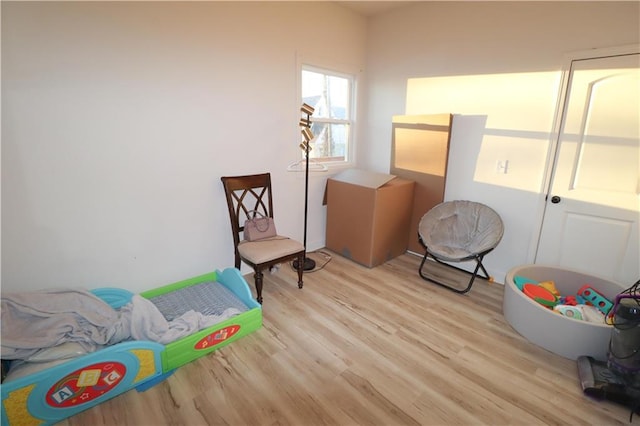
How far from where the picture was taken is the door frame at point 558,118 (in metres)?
2.20

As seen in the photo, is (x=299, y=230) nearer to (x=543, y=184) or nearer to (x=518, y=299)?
(x=518, y=299)

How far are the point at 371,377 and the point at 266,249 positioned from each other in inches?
47.4

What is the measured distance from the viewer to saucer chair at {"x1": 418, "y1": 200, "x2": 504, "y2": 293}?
2.71 metres

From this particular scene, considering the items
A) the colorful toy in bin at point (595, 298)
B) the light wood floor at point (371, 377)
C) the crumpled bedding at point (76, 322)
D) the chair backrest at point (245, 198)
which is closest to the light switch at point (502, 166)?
the colorful toy in bin at point (595, 298)

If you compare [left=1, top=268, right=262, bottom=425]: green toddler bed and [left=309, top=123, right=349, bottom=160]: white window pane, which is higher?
[left=309, top=123, right=349, bottom=160]: white window pane

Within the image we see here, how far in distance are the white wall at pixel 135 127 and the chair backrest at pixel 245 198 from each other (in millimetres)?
130

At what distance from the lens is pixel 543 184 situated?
2637 mm

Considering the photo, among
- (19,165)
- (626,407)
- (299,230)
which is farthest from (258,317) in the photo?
(626,407)

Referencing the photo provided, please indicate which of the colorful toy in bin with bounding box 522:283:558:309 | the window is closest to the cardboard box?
the window

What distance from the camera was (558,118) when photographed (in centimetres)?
248

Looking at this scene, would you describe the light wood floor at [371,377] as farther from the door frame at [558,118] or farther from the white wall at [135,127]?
the white wall at [135,127]

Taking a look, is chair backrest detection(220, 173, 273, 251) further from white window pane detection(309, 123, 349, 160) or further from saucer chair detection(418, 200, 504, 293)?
saucer chair detection(418, 200, 504, 293)

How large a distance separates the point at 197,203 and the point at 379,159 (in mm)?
2227

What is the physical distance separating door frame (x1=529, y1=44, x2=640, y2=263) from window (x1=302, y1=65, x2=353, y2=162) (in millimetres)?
2058
